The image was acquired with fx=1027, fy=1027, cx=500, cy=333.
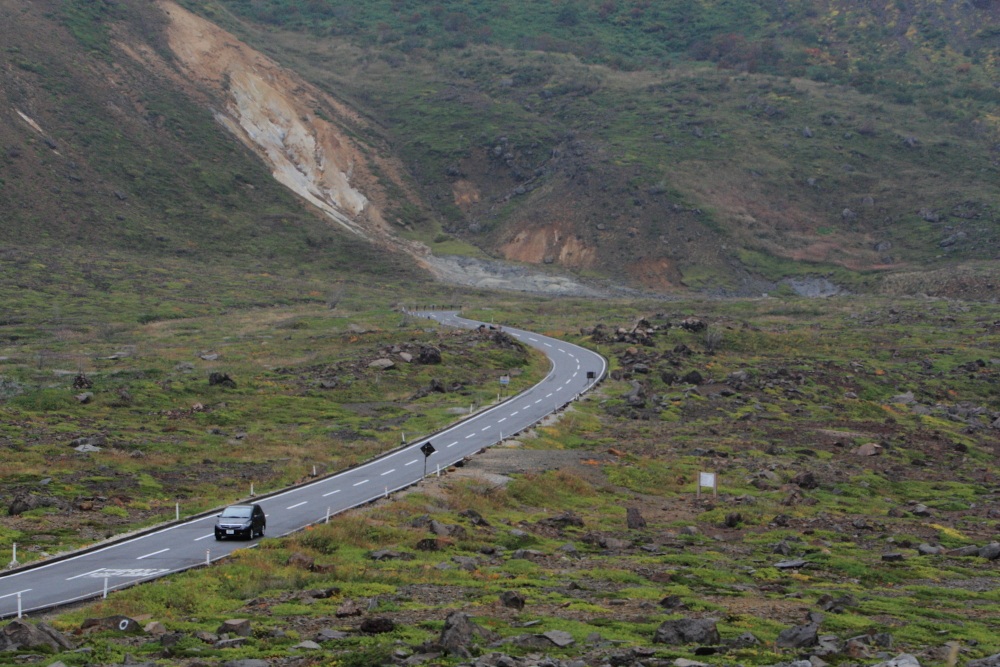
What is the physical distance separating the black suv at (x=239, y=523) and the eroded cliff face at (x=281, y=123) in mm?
122184

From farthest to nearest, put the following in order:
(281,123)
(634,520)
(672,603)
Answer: (281,123)
(634,520)
(672,603)

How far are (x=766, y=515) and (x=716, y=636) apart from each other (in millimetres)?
22270

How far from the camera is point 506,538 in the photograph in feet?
118

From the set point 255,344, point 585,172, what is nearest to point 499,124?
point 585,172

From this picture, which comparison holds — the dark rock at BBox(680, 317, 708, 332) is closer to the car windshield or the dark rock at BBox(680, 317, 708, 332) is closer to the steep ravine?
the steep ravine

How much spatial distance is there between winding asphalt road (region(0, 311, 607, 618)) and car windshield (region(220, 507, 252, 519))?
2.68ft

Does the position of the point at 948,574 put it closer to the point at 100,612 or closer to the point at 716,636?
the point at 716,636

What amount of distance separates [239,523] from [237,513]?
1.59 feet

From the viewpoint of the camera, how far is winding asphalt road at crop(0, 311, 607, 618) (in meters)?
27.7

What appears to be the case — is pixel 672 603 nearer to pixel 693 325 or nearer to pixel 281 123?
pixel 693 325

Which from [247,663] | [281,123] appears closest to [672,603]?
[247,663]

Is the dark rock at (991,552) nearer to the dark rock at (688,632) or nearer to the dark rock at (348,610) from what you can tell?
the dark rock at (688,632)

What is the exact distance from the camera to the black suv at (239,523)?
33.4 metres

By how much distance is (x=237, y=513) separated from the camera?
33906 millimetres
